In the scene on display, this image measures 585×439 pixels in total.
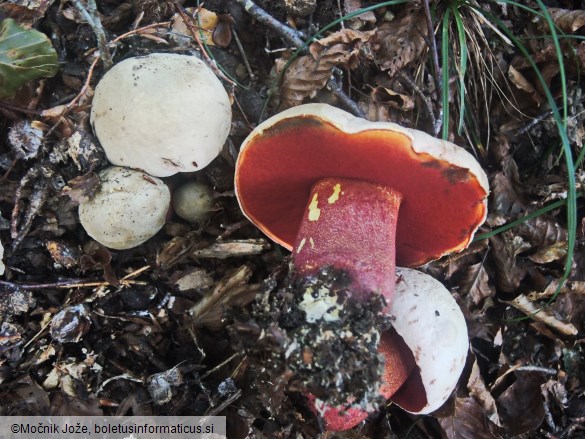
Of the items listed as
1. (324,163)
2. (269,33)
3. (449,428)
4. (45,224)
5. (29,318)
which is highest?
(269,33)

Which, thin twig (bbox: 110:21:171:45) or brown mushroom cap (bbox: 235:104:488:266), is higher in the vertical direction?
thin twig (bbox: 110:21:171:45)

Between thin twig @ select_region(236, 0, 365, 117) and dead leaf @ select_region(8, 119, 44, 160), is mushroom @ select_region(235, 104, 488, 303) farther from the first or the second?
dead leaf @ select_region(8, 119, 44, 160)

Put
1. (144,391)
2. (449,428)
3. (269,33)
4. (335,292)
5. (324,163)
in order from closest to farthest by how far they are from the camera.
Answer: (335,292)
(324,163)
(144,391)
(449,428)
(269,33)

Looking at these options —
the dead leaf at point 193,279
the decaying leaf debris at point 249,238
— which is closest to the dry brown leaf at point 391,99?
the decaying leaf debris at point 249,238

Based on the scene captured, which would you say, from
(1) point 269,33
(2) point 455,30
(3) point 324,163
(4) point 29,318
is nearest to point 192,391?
(4) point 29,318

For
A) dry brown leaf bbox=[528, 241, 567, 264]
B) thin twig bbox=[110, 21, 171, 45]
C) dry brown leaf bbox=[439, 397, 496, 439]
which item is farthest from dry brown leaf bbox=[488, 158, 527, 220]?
Answer: thin twig bbox=[110, 21, 171, 45]

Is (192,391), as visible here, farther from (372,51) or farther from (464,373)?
(372,51)

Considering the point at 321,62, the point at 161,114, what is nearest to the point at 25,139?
the point at 161,114
